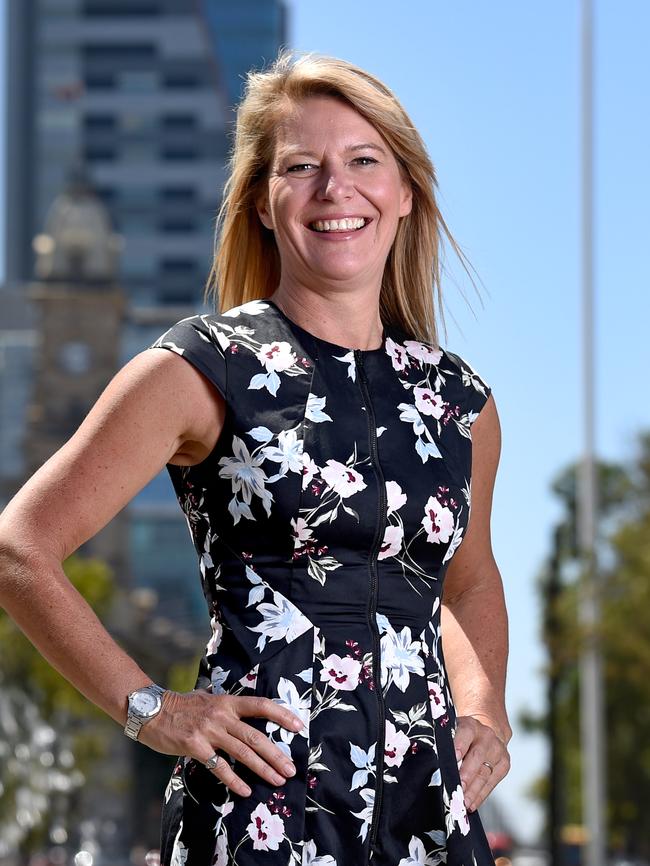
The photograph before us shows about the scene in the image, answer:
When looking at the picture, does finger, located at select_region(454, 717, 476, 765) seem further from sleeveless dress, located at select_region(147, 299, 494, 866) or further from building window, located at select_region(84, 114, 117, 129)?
building window, located at select_region(84, 114, 117, 129)

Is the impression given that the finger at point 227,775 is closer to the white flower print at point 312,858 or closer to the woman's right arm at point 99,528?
the woman's right arm at point 99,528

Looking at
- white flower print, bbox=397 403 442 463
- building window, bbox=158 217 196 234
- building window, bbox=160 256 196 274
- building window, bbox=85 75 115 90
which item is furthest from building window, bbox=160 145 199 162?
white flower print, bbox=397 403 442 463

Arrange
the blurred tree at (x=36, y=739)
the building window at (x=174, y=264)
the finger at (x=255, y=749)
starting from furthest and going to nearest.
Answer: the building window at (x=174, y=264), the blurred tree at (x=36, y=739), the finger at (x=255, y=749)

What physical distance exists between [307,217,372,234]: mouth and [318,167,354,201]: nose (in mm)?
41

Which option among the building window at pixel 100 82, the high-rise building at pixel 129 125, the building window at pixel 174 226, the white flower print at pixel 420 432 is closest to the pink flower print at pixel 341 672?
Answer: the white flower print at pixel 420 432

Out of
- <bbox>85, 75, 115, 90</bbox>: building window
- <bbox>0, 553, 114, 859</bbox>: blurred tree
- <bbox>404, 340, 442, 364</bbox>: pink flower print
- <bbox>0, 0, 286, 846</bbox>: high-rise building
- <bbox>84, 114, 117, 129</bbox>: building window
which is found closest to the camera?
<bbox>404, 340, 442, 364</bbox>: pink flower print

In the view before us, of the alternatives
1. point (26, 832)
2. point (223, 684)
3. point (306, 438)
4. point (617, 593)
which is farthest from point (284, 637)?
point (26, 832)

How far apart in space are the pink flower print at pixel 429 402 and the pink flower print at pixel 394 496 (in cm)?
23

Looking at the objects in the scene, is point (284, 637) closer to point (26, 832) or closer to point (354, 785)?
point (354, 785)

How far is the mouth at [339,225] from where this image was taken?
10.8 feet

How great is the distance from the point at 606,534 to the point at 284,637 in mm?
26104

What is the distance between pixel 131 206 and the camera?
14188 cm

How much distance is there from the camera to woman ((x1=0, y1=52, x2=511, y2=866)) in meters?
2.89

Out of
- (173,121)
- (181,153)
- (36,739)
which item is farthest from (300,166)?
(173,121)
